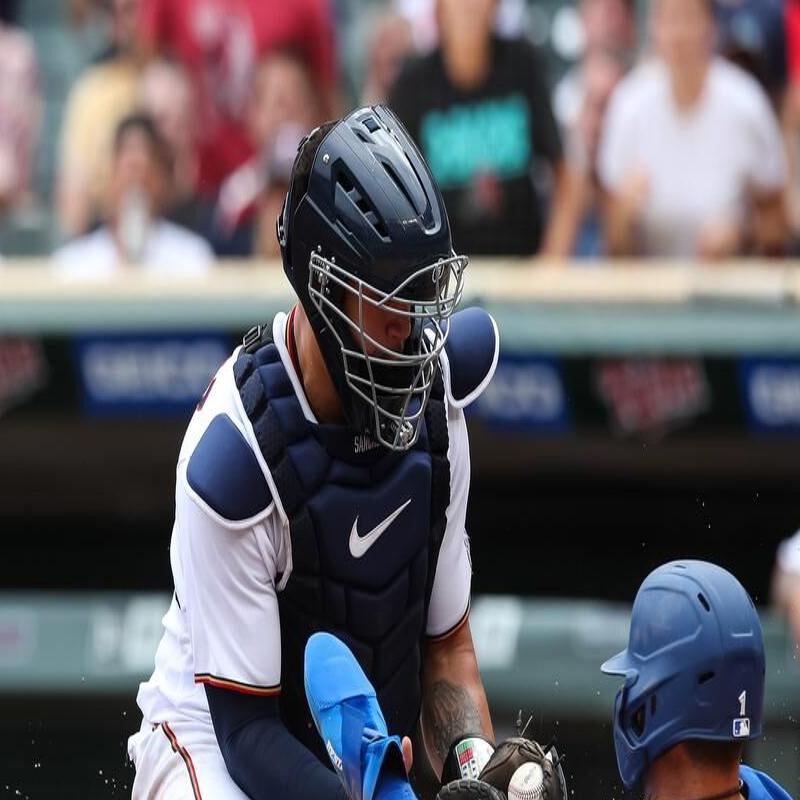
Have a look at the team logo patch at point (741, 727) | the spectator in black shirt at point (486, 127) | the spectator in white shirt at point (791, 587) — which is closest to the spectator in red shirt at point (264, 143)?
the spectator in black shirt at point (486, 127)

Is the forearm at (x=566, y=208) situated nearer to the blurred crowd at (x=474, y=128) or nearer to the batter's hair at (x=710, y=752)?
the blurred crowd at (x=474, y=128)

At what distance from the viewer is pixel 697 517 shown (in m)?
8.43

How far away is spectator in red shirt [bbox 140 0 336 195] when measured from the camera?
316 inches

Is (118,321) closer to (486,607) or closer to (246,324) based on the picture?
(246,324)

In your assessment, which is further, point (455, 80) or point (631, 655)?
point (455, 80)

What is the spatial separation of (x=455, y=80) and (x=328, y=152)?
4504 millimetres

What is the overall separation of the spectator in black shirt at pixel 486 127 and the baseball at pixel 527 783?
4616mm

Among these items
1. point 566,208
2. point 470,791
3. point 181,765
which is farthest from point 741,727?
point 566,208

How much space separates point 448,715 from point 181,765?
1.67 feet

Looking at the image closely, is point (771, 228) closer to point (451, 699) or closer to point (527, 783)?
point (451, 699)

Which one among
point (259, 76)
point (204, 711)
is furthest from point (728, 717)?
point (259, 76)

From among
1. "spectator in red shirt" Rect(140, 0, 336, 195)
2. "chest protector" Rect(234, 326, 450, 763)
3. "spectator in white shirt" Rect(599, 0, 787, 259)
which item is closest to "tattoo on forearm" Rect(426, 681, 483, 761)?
"chest protector" Rect(234, 326, 450, 763)

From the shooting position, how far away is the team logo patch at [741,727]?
9.16ft

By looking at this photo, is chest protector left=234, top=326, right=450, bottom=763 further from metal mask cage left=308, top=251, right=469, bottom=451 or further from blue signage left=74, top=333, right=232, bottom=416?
blue signage left=74, top=333, right=232, bottom=416
